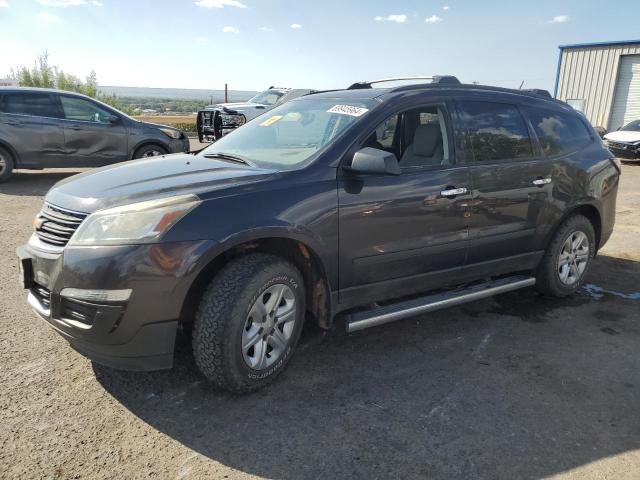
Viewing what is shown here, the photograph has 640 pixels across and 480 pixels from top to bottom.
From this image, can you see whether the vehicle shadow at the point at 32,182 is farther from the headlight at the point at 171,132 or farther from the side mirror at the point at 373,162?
the side mirror at the point at 373,162

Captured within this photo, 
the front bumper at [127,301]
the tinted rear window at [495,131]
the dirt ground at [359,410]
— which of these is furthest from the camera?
the tinted rear window at [495,131]

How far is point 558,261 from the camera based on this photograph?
4680 millimetres

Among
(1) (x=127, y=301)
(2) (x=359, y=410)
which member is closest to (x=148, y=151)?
(1) (x=127, y=301)

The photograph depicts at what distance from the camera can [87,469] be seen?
7.92ft

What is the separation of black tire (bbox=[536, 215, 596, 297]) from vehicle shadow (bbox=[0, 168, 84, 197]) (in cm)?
782

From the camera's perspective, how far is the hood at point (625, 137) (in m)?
16.1

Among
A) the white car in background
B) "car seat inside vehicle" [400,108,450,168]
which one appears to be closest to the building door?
the white car in background

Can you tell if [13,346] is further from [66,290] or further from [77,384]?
[66,290]

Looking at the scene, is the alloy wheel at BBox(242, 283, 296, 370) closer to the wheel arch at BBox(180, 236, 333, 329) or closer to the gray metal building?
the wheel arch at BBox(180, 236, 333, 329)

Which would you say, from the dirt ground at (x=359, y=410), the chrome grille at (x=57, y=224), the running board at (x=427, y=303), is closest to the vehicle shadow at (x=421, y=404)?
the dirt ground at (x=359, y=410)

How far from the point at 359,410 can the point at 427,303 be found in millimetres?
1081

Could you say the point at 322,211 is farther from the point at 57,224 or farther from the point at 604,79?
the point at 604,79

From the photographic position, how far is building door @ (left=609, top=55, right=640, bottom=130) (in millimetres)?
21906

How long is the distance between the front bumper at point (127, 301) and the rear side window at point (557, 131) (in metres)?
3.25
